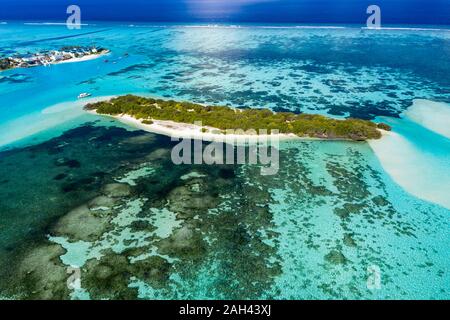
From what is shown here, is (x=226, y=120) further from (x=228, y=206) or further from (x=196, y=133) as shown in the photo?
(x=228, y=206)

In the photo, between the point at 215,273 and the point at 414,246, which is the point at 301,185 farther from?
the point at 215,273

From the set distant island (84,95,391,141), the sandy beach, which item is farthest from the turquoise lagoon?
distant island (84,95,391,141)

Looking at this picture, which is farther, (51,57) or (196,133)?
(51,57)

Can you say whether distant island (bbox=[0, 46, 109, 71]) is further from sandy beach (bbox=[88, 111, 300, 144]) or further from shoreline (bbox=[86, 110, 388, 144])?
sandy beach (bbox=[88, 111, 300, 144])

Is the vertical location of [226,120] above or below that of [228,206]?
above

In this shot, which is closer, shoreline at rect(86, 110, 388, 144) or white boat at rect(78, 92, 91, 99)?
shoreline at rect(86, 110, 388, 144)

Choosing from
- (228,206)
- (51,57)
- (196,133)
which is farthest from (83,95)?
(228,206)
